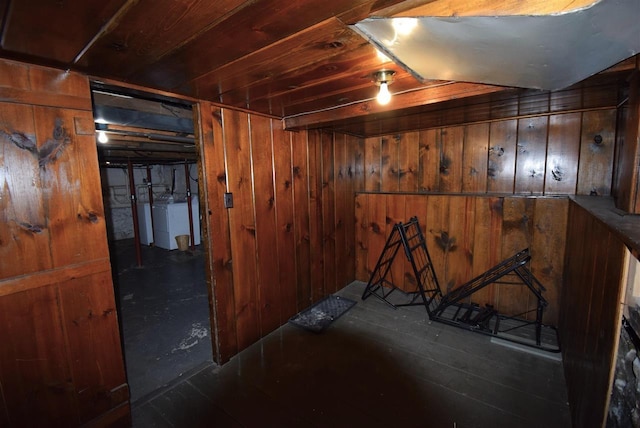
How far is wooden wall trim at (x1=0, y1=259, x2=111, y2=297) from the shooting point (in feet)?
3.77

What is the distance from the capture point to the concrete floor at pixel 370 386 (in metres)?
1.51

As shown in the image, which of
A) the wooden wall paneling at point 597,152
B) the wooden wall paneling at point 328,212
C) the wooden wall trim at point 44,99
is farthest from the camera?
the wooden wall paneling at point 328,212

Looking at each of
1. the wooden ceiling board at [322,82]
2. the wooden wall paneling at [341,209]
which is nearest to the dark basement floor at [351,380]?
the wooden wall paneling at [341,209]

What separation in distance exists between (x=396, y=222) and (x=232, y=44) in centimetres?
247

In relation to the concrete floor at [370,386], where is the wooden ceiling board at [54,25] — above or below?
above

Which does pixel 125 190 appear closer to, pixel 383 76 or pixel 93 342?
pixel 93 342

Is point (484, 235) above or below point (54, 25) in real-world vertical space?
below

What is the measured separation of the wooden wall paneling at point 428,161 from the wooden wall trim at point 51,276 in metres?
2.77

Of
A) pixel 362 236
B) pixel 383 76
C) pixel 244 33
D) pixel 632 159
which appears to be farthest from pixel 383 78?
pixel 362 236

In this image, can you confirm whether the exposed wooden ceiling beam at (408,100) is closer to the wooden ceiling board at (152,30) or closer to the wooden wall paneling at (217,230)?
the wooden wall paneling at (217,230)

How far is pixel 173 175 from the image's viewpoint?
697cm

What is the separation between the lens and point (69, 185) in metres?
1.29

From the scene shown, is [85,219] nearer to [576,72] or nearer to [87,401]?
[87,401]

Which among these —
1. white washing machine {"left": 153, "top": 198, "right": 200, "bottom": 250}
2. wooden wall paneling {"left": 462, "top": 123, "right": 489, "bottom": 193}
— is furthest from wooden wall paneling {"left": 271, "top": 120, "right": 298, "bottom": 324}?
white washing machine {"left": 153, "top": 198, "right": 200, "bottom": 250}
